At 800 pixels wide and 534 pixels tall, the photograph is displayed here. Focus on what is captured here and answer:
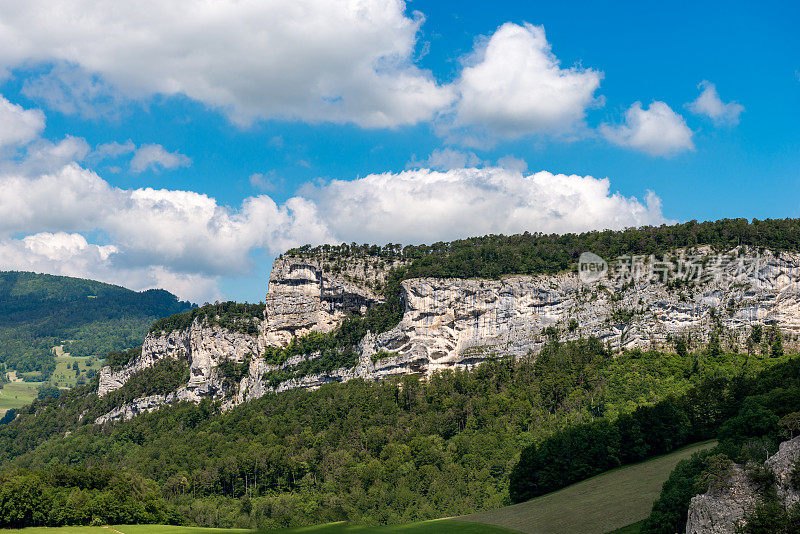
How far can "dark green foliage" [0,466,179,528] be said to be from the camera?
2601 inches

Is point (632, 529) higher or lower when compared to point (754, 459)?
lower

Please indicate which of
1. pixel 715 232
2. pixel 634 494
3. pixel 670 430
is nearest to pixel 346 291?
pixel 715 232

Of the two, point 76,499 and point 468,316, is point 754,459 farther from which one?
point 468,316

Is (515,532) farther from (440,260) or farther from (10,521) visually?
(440,260)

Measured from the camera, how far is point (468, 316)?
5940 inches

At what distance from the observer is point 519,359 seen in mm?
140375

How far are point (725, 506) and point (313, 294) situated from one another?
482 feet

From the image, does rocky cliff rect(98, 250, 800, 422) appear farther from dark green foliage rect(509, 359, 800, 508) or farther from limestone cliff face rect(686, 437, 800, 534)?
limestone cliff face rect(686, 437, 800, 534)

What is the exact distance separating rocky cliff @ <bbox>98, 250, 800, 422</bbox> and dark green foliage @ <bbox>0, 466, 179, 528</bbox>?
3062 inches

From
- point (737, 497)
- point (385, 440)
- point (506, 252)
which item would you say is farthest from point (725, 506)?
point (506, 252)

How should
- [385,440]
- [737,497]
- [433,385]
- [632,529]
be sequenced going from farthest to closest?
[433,385] < [385,440] < [632,529] < [737,497]

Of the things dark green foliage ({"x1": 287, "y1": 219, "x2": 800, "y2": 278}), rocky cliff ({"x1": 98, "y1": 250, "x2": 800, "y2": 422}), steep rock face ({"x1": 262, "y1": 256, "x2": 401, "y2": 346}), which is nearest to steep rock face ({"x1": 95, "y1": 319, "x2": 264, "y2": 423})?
rocky cliff ({"x1": 98, "y1": 250, "x2": 800, "y2": 422})

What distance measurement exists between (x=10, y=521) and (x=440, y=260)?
118 metres

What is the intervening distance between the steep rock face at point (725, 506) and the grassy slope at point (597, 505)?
1013 cm
